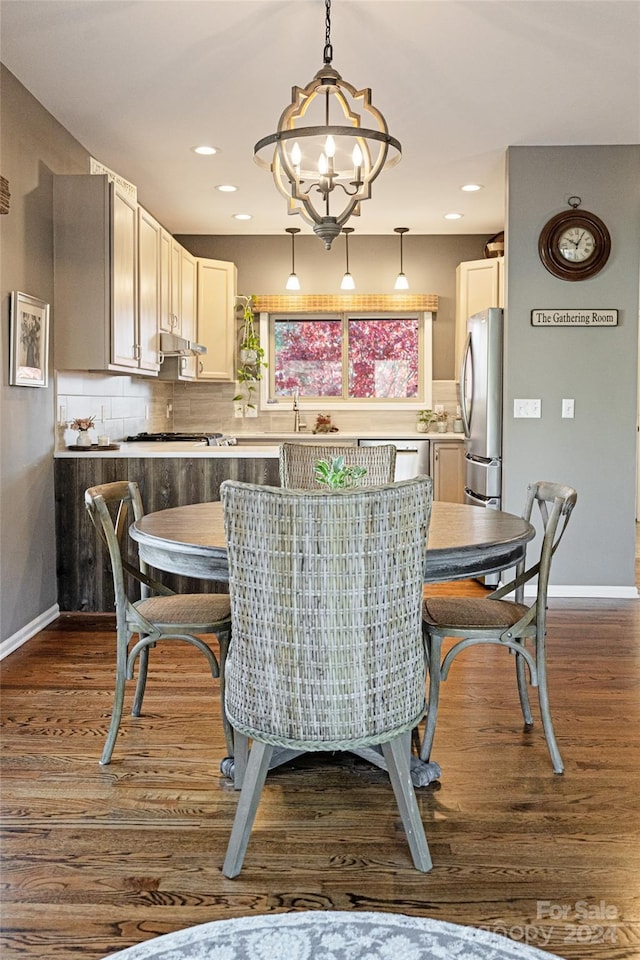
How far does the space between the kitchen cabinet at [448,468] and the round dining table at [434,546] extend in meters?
3.80

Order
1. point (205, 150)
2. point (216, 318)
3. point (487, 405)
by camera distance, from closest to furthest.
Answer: point (205, 150), point (487, 405), point (216, 318)

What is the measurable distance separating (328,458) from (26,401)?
1494mm

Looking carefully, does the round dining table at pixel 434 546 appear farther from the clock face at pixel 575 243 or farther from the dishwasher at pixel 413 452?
the dishwasher at pixel 413 452

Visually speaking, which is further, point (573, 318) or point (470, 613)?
point (573, 318)

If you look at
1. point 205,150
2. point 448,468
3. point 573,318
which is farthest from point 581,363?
point 205,150

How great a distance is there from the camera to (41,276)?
4.01 m

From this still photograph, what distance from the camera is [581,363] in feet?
15.5

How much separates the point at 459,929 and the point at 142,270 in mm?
4027

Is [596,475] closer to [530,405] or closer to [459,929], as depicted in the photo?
[530,405]

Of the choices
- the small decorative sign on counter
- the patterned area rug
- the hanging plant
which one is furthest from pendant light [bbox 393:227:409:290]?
the patterned area rug

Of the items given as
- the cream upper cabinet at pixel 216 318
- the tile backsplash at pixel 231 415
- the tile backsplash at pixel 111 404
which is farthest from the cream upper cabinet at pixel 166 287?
the tile backsplash at pixel 231 415

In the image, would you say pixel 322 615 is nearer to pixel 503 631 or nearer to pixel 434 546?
pixel 434 546

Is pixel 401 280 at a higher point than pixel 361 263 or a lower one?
lower

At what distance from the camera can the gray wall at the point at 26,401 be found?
3.59 metres
